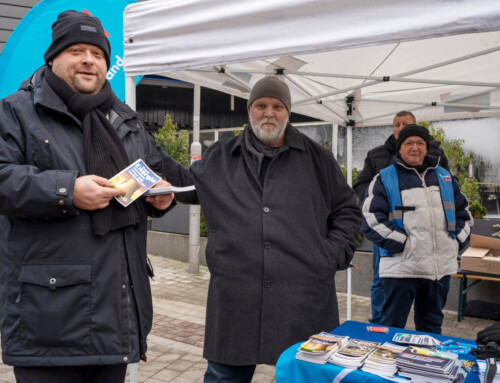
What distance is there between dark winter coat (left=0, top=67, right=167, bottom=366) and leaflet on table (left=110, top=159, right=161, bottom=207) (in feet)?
0.47

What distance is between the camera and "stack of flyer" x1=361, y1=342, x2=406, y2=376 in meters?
1.78

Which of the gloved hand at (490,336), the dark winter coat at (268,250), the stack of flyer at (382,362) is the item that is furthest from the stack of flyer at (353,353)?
the gloved hand at (490,336)

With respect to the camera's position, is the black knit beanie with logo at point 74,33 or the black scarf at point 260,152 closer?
the black knit beanie with logo at point 74,33

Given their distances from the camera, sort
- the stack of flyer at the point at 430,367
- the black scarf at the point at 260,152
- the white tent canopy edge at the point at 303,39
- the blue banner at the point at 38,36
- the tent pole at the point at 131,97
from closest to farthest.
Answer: the stack of flyer at the point at 430,367
the white tent canopy edge at the point at 303,39
the black scarf at the point at 260,152
the tent pole at the point at 131,97
the blue banner at the point at 38,36

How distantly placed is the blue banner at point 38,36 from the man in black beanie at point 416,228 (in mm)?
2192

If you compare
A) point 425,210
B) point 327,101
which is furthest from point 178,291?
point 425,210

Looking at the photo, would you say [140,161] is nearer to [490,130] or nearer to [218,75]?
[218,75]

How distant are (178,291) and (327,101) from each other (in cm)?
373

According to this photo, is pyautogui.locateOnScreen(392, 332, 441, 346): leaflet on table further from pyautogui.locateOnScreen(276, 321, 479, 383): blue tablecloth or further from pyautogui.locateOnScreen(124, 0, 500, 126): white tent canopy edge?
pyautogui.locateOnScreen(124, 0, 500, 126): white tent canopy edge

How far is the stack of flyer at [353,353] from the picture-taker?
1830 millimetres

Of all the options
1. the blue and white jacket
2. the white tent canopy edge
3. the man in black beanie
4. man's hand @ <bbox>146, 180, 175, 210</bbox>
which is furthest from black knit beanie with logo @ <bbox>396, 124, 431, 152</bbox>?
man's hand @ <bbox>146, 180, 175, 210</bbox>

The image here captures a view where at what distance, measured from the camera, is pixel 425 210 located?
11.3 feet

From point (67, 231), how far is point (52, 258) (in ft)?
0.36

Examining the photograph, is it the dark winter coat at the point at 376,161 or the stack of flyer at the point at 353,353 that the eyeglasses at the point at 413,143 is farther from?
the stack of flyer at the point at 353,353
